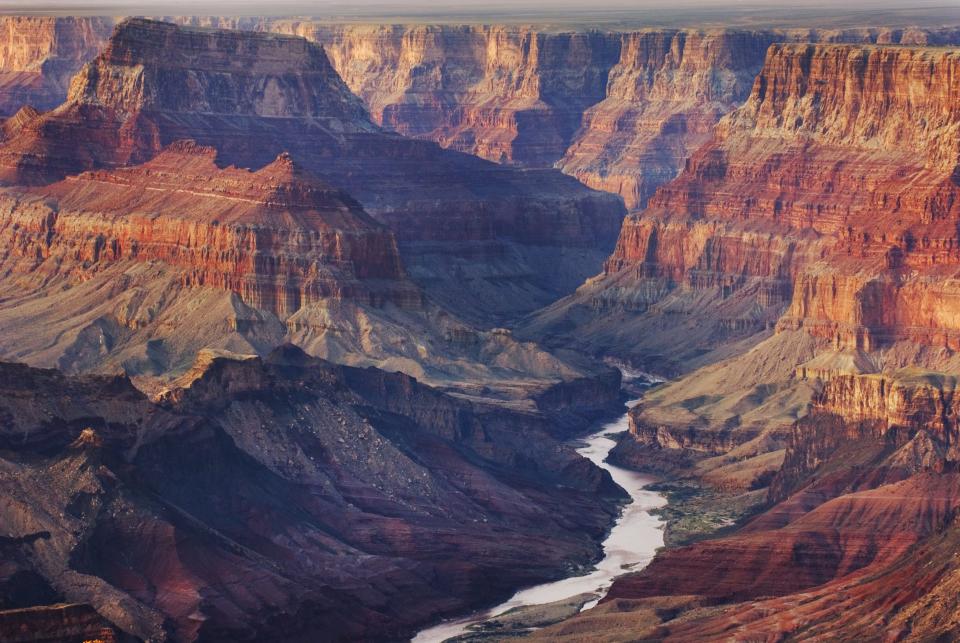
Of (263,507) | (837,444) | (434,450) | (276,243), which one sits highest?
(276,243)

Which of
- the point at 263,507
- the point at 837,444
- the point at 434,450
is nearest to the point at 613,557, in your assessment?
the point at 434,450

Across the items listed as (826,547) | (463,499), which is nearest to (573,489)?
(463,499)

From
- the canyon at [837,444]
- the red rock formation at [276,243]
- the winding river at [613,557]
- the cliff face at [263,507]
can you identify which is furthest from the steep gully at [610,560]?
the red rock formation at [276,243]

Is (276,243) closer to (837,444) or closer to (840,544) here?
(837,444)

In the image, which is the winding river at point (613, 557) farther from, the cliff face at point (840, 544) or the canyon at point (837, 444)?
the cliff face at point (840, 544)

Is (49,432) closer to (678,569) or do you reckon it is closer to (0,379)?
(0,379)

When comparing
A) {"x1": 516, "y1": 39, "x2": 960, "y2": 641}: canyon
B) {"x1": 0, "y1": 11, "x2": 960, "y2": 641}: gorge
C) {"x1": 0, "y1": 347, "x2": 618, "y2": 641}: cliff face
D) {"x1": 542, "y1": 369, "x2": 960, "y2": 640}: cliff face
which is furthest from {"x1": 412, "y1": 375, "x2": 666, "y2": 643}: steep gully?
{"x1": 542, "y1": 369, "x2": 960, "y2": 640}: cliff face

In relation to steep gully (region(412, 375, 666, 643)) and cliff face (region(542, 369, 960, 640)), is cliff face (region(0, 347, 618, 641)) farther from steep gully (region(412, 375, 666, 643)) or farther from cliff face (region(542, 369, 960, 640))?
cliff face (region(542, 369, 960, 640))
